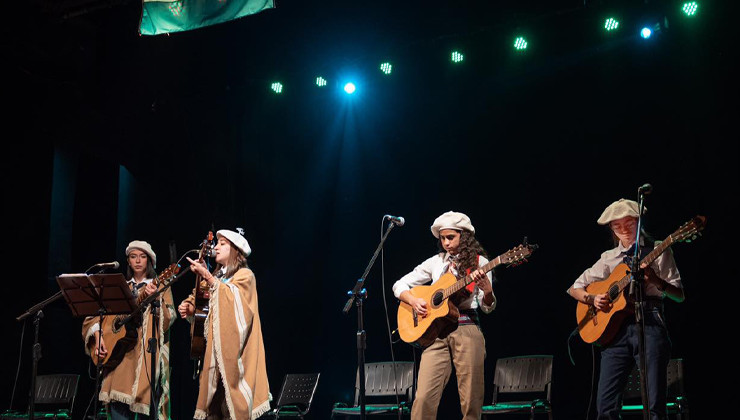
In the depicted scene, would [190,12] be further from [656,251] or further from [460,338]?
[656,251]

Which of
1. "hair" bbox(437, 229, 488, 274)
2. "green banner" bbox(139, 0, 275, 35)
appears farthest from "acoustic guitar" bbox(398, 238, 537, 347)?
"green banner" bbox(139, 0, 275, 35)

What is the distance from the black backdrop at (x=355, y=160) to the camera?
6816 millimetres

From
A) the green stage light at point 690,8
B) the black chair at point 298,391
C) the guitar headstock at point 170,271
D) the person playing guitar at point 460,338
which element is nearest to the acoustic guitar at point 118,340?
the guitar headstock at point 170,271

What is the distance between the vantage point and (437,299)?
5422 millimetres

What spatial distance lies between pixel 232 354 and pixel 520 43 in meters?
4.66

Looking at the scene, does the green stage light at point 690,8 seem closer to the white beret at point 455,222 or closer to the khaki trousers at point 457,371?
the white beret at point 455,222

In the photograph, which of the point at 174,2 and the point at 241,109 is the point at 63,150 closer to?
the point at 241,109

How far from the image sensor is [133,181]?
9219 millimetres

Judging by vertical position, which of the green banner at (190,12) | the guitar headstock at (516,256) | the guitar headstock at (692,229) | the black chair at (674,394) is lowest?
the black chair at (674,394)

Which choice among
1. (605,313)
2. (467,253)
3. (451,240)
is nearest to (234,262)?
(451,240)

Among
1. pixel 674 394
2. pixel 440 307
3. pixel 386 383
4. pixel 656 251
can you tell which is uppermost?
pixel 656 251

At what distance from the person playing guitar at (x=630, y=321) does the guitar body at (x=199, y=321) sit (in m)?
2.97

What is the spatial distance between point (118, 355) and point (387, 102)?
170 inches

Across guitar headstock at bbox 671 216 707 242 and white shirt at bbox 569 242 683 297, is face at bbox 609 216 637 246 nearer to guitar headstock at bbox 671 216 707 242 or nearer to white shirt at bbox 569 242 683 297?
white shirt at bbox 569 242 683 297
